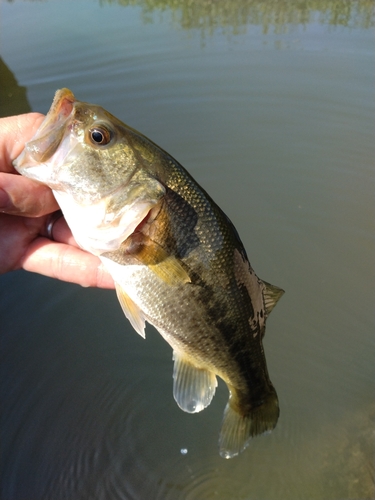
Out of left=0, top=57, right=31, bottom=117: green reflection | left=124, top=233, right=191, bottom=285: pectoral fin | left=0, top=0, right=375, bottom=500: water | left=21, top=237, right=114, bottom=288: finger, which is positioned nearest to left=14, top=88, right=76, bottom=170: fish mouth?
left=124, top=233, right=191, bottom=285: pectoral fin

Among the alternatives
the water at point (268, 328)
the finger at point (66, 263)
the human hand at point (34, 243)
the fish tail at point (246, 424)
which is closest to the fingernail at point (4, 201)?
the human hand at point (34, 243)

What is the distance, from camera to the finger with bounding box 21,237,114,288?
2373mm

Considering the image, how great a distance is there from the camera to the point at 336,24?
7.98m

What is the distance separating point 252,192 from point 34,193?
3009mm

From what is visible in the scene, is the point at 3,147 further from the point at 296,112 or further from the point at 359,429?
the point at 296,112

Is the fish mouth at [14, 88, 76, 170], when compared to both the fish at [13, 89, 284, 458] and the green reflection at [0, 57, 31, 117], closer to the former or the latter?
the fish at [13, 89, 284, 458]

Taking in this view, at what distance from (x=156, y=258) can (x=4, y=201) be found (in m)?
0.79

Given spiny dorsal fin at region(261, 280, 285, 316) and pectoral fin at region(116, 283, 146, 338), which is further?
spiny dorsal fin at region(261, 280, 285, 316)

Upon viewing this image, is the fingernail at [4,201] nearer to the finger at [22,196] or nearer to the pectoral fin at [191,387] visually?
the finger at [22,196]

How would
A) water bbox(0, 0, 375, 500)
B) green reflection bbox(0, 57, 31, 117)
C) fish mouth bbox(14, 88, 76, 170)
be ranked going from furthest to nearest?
green reflection bbox(0, 57, 31, 117)
water bbox(0, 0, 375, 500)
fish mouth bbox(14, 88, 76, 170)

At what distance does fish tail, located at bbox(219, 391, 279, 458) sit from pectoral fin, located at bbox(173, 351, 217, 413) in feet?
0.60

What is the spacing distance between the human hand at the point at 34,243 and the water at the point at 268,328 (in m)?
1.20

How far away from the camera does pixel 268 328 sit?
353 centimetres

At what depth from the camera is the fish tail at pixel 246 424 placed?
6.88 ft
